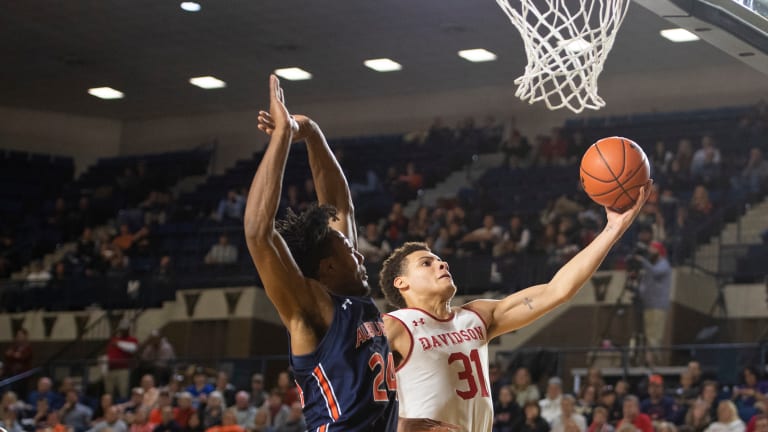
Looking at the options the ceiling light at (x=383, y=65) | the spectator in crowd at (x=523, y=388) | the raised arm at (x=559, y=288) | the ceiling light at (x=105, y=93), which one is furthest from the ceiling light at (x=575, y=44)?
the ceiling light at (x=105, y=93)

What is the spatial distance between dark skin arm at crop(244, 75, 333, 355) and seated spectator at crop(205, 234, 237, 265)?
1194 centimetres

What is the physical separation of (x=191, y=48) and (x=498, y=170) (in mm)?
4420

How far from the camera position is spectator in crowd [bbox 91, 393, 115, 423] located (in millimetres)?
12467

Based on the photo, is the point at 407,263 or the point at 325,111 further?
the point at 325,111

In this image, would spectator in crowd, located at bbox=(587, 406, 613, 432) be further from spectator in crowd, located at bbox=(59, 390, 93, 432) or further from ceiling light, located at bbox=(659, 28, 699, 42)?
ceiling light, located at bbox=(659, 28, 699, 42)

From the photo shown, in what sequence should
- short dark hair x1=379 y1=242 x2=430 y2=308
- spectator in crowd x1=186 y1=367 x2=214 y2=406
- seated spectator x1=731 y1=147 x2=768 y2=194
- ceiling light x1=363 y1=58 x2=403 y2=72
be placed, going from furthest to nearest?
ceiling light x1=363 y1=58 x2=403 y2=72
seated spectator x1=731 y1=147 x2=768 y2=194
spectator in crowd x1=186 y1=367 x2=214 y2=406
short dark hair x1=379 y1=242 x2=430 y2=308

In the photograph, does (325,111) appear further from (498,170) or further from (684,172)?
(684,172)

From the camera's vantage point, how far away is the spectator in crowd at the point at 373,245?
1395cm

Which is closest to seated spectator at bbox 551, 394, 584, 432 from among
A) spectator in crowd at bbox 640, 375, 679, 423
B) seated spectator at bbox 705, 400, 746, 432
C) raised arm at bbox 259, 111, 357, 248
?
spectator in crowd at bbox 640, 375, 679, 423

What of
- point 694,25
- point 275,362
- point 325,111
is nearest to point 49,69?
point 325,111

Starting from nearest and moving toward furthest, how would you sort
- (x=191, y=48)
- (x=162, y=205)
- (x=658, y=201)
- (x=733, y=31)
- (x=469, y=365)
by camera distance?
(x=469, y=365) < (x=733, y=31) < (x=658, y=201) < (x=191, y=48) < (x=162, y=205)

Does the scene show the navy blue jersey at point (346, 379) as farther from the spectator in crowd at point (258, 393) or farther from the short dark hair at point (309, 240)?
the spectator in crowd at point (258, 393)

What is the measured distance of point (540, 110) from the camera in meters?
18.0

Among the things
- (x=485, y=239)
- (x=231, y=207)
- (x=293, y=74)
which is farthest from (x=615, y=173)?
(x=293, y=74)
